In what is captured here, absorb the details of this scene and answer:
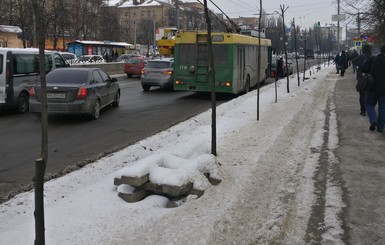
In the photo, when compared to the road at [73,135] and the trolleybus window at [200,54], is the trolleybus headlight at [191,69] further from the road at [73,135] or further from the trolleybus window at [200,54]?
the road at [73,135]

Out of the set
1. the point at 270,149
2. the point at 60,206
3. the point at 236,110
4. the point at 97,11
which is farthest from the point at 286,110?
the point at 97,11

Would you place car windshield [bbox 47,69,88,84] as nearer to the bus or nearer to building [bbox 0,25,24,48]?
the bus

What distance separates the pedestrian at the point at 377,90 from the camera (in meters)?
9.40

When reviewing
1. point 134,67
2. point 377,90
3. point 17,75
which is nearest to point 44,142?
point 377,90

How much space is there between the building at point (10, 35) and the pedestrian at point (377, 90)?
45.8 m

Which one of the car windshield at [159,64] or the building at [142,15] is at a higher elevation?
the building at [142,15]

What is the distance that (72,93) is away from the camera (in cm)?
1164

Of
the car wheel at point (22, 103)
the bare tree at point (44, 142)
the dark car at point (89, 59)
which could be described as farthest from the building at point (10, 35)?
the bare tree at point (44, 142)

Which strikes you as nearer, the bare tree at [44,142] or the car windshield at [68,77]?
the bare tree at [44,142]

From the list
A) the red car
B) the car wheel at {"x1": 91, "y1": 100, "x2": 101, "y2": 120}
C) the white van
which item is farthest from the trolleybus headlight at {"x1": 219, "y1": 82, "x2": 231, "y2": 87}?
the red car

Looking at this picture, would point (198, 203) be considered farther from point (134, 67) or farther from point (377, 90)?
point (134, 67)

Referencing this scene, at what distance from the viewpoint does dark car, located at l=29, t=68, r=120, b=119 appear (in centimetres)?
1159

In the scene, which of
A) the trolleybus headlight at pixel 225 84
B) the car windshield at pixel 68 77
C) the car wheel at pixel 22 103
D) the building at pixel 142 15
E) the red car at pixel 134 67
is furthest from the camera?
the building at pixel 142 15

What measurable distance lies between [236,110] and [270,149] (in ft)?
18.6
